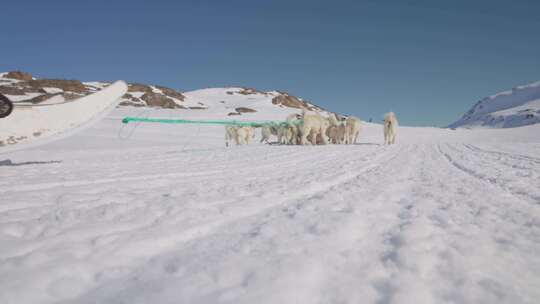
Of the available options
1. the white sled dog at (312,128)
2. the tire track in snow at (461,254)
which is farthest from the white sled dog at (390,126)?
the tire track in snow at (461,254)

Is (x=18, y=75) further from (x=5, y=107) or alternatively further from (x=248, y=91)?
(x=5, y=107)

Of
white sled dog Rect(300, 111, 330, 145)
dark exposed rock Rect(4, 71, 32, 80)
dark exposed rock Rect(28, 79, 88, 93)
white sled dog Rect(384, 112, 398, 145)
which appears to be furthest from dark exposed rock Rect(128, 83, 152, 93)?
white sled dog Rect(384, 112, 398, 145)

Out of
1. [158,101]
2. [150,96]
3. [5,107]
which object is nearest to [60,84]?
[150,96]

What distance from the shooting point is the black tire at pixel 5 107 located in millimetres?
4105

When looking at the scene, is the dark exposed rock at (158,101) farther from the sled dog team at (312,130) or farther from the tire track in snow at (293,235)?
the tire track in snow at (293,235)

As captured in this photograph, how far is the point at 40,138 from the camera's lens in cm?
452

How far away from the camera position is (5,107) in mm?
4141

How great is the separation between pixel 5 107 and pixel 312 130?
34.1 ft

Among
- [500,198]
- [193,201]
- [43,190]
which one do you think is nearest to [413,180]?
[500,198]

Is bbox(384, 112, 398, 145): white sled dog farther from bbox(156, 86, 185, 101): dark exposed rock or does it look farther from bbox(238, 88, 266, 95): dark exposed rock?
bbox(238, 88, 266, 95): dark exposed rock

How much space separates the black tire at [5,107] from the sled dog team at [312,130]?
9553 mm

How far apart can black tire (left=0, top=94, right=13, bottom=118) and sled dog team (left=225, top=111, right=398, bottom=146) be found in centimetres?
955

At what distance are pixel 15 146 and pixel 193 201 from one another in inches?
133

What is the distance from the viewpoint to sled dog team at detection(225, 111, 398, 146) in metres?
13.1
